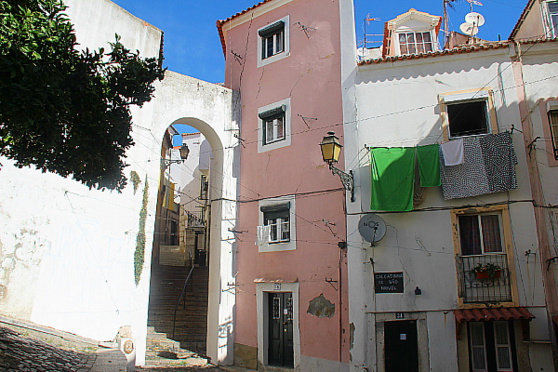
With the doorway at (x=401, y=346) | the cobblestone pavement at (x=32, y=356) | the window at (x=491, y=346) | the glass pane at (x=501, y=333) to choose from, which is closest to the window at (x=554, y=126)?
the glass pane at (x=501, y=333)

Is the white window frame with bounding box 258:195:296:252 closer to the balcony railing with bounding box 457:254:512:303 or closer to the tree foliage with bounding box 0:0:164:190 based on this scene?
the balcony railing with bounding box 457:254:512:303

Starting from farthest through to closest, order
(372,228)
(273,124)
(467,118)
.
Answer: (273,124) → (467,118) → (372,228)

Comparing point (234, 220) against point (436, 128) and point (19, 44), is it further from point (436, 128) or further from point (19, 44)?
point (19, 44)

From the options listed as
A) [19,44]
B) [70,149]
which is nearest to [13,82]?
[19,44]

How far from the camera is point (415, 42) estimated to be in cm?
1670

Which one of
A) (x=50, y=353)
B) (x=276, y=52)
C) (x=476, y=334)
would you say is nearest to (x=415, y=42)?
(x=276, y=52)

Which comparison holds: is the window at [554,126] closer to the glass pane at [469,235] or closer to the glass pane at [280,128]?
the glass pane at [469,235]

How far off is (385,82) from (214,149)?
258 inches

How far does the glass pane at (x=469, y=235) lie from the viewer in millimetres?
11352

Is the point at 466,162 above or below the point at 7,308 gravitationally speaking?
above

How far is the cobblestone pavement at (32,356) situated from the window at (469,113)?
10.1 metres

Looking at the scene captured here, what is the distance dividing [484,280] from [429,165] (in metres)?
3.07

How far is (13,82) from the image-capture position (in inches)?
232

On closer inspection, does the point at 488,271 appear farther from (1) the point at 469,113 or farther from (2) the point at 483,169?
(1) the point at 469,113
